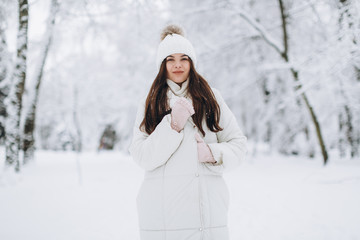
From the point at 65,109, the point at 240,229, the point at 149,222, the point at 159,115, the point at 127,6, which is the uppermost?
the point at 127,6

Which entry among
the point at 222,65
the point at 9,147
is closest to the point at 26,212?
the point at 9,147

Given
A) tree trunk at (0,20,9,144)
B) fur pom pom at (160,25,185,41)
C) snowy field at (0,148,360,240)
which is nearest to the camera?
fur pom pom at (160,25,185,41)

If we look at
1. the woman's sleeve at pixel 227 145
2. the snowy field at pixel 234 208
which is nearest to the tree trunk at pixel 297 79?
the snowy field at pixel 234 208

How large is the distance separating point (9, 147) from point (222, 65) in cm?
678

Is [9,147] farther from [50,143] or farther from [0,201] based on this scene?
[50,143]

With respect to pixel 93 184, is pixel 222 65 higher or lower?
higher

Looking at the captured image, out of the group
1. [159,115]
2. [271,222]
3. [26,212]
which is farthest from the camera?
[26,212]

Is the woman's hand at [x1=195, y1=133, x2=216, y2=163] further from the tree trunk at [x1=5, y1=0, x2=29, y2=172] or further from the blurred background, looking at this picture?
the tree trunk at [x1=5, y1=0, x2=29, y2=172]

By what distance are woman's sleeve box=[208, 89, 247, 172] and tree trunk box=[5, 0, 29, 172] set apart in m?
6.14

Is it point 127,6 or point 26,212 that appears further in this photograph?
point 127,6

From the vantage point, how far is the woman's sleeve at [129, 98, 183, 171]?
134cm

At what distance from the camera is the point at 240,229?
3471 millimetres

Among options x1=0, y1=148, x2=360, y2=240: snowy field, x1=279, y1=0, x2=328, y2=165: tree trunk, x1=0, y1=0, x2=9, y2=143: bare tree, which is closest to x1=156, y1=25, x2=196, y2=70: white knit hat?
x1=0, y1=148, x2=360, y2=240: snowy field

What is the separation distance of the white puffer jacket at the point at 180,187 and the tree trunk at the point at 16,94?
6060mm
